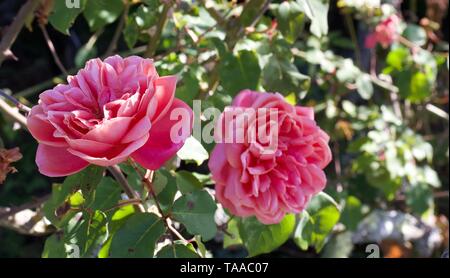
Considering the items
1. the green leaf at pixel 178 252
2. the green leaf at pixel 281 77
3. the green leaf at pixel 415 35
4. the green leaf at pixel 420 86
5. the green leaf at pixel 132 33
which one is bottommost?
the green leaf at pixel 420 86

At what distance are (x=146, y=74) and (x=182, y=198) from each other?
0.80 feet

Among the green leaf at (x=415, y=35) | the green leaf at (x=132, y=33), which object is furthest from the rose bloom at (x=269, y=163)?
the green leaf at (x=415, y=35)

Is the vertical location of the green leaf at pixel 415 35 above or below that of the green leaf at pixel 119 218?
below

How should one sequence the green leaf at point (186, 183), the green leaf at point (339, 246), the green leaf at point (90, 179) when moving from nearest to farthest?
the green leaf at point (90, 179) → the green leaf at point (186, 183) → the green leaf at point (339, 246)

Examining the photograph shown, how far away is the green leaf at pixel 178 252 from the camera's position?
39.0 inches

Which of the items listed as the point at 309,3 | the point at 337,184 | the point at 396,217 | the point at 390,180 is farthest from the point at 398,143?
the point at 309,3

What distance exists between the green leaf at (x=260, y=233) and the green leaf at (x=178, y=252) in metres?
0.22

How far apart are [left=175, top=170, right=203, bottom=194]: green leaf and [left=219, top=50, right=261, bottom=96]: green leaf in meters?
0.22

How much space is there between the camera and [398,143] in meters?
1.92

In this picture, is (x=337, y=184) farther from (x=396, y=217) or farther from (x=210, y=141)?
(x=210, y=141)

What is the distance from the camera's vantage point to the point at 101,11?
54.3 inches

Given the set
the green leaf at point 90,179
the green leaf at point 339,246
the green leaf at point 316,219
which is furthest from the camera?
the green leaf at point 339,246

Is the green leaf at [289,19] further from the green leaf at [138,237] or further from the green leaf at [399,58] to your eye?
the green leaf at [399,58]

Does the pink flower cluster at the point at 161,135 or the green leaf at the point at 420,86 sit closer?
the pink flower cluster at the point at 161,135
